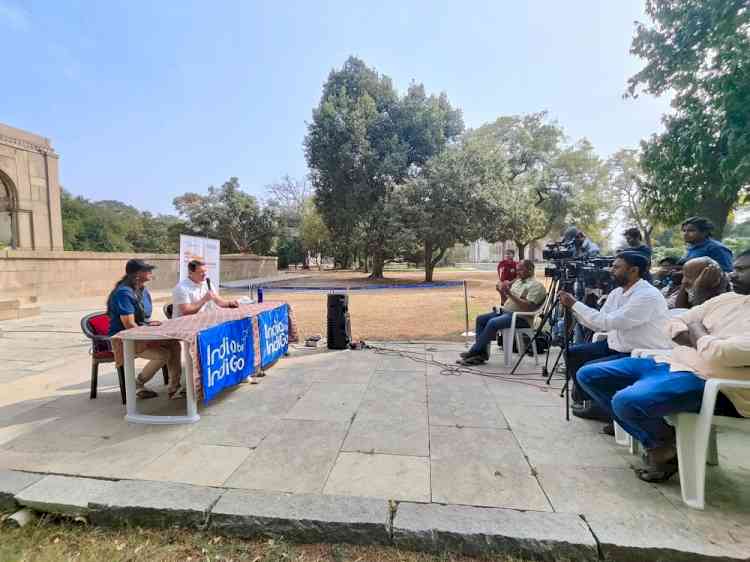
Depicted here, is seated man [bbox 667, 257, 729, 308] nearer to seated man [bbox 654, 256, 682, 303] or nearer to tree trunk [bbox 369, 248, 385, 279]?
seated man [bbox 654, 256, 682, 303]

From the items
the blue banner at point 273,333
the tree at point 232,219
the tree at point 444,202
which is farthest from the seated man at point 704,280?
the tree at point 232,219

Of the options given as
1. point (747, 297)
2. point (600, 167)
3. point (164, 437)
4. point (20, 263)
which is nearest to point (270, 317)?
point (164, 437)

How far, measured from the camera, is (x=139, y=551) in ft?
6.68

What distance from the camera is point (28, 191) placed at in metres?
15.0

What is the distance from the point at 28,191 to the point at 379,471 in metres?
18.7

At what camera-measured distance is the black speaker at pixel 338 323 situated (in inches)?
234

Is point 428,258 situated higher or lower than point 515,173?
lower

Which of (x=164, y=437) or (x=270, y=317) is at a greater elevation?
(x=270, y=317)

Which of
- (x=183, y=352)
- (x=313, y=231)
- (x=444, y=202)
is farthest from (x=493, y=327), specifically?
(x=313, y=231)

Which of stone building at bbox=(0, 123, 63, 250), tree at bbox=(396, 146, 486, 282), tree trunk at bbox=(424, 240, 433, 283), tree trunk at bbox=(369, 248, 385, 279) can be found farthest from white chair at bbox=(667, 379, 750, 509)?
tree trunk at bbox=(369, 248, 385, 279)

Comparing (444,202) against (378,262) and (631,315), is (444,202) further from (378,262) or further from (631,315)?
(631,315)

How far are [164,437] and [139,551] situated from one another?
3.87 feet

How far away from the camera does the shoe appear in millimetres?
3316

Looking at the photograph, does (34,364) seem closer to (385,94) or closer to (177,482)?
(177,482)
